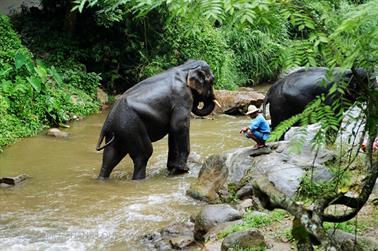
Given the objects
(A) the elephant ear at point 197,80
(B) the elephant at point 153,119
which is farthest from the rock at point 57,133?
(A) the elephant ear at point 197,80

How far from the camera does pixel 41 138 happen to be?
1034 centimetres

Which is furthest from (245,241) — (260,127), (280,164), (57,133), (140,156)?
(57,133)

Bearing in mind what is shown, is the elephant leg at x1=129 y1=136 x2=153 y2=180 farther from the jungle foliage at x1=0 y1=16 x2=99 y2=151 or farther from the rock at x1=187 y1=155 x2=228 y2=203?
the jungle foliage at x1=0 y1=16 x2=99 y2=151

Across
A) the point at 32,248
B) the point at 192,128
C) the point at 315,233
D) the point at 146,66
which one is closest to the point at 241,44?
the point at 146,66

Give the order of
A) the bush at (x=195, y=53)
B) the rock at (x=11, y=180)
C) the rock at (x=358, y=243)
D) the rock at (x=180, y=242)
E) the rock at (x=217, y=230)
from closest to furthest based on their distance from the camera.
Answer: the rock at (x=358, y=243) → the rock at (x=217, y=230) → the rock at (x=180, y=242) → the rock at (x=11, y=180) → the bush at (x=195, y=53)

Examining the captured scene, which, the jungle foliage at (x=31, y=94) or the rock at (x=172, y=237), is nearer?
the rock at (x=172, y=237)

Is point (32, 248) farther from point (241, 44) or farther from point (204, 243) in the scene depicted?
point (241, 44)

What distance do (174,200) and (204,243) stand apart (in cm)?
185

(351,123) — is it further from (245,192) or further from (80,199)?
(80,199)

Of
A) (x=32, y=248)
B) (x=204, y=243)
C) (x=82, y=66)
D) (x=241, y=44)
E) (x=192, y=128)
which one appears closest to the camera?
(x=204, y=243)

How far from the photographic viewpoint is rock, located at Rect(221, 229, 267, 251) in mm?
4320

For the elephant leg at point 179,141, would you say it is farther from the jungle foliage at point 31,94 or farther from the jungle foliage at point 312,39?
the jungle foliage at point 312,39

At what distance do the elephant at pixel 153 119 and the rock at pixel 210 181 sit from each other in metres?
1.05

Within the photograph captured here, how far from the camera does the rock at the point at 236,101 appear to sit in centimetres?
1339
